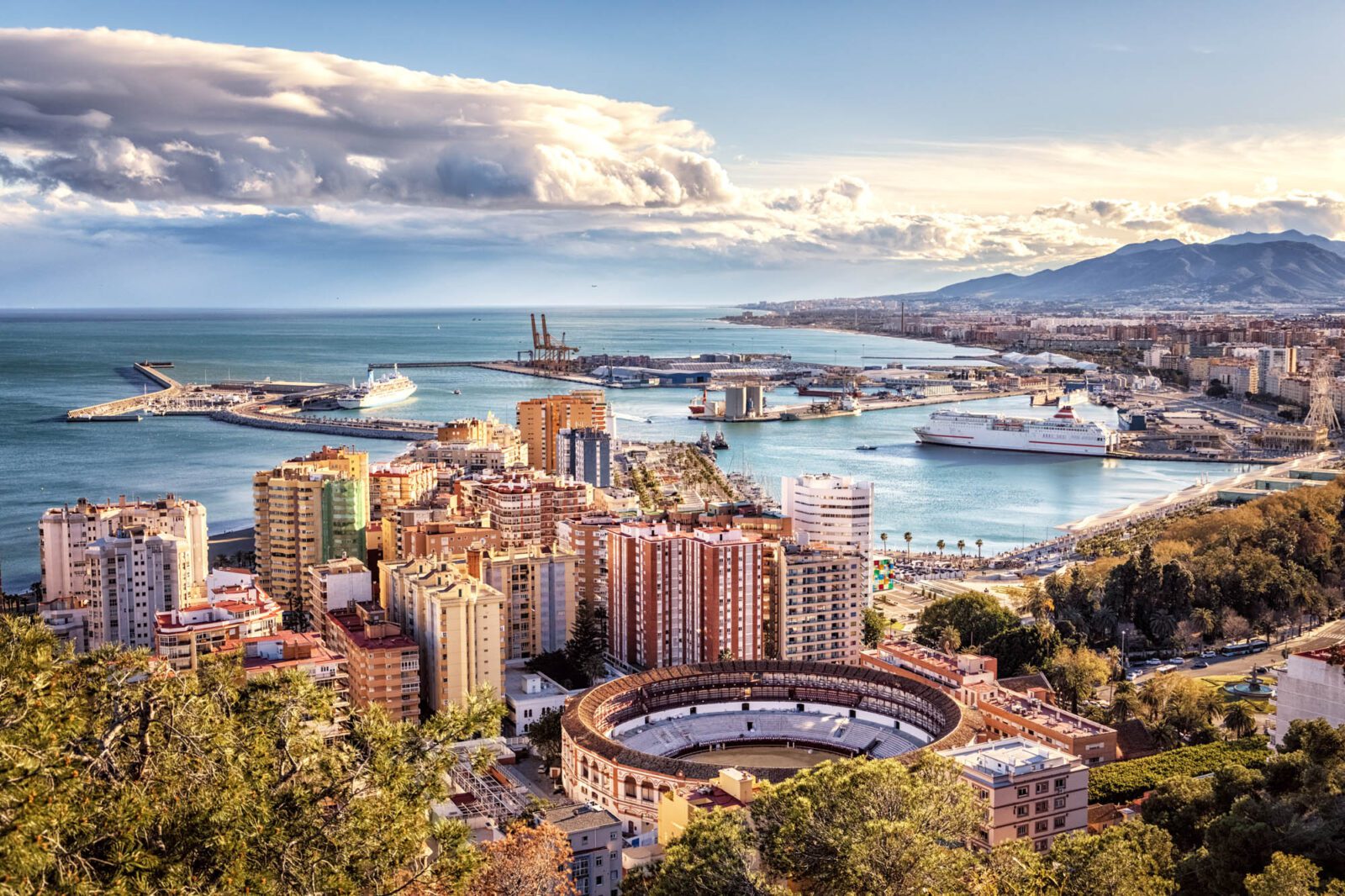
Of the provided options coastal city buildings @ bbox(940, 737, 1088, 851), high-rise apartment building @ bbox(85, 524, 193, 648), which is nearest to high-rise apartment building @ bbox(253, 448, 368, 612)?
high-rise apartment building @ bbox(85, 524, 193, 648)

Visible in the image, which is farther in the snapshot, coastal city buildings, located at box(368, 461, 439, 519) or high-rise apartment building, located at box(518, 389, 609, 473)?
high-rise apartment building, located at box(518, 389, 609, 473)

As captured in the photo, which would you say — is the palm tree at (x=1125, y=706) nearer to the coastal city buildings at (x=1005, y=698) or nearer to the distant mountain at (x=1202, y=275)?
the coastal city buildings at (x=1005, y=698)

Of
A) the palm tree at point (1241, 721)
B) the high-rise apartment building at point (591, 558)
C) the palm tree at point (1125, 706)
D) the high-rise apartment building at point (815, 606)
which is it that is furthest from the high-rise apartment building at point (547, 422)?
the palm tree at point (1241, 721)

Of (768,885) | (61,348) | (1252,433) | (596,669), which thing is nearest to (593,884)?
(768,885)

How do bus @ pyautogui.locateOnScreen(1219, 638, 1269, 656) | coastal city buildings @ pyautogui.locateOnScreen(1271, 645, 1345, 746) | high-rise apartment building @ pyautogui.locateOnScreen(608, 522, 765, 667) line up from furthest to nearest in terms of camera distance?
1. bus @ pyautogui.locateOnScreen(1219, 638, 1269, 656)
2. high-rise apartment building @ pyautogui.locateOnScreen(608, 522, 765, 667)
3. coastal city buildings @ pyautogui.locateOnScreen(1271, 645, 1345, 746)

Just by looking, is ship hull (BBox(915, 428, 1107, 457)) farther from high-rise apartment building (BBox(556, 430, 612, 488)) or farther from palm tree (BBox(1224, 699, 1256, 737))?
palm tree (BBox(1224, 699, 1256, 737))

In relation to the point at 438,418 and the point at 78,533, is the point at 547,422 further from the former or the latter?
the point at 438,418

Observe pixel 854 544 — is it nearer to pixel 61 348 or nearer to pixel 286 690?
pixel 286 690
